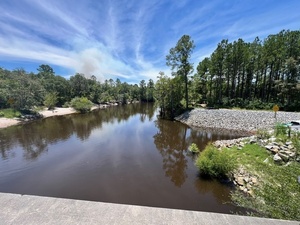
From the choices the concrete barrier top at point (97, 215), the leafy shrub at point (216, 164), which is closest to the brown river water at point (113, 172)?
the leafy shrub at point (216, 164)

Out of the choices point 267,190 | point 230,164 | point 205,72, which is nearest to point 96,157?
point 230,164

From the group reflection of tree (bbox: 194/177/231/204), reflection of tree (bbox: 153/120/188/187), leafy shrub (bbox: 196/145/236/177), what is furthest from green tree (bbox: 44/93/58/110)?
reflection of tree (bbox: 194/177/231/204)

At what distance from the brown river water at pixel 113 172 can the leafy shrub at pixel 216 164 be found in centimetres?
51

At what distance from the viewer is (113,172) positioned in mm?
9586

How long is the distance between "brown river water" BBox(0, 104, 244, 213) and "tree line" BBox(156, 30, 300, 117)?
13.3 m

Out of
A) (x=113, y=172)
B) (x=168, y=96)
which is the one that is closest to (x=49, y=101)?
(x=168, y=96)

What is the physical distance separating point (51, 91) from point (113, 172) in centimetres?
4049

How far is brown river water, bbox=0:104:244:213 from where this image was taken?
7.36 metres

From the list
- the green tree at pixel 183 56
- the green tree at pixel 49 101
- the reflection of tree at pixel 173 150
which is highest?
the green tree at pixel 183 56

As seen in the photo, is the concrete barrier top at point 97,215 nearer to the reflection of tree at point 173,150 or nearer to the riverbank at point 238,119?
the reflection of tree at point 173,150

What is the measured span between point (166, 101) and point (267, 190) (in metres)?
24.3

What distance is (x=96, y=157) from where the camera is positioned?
38.6 ft

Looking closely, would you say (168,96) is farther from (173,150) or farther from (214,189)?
(214,189)

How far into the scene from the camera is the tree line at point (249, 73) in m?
25.5
